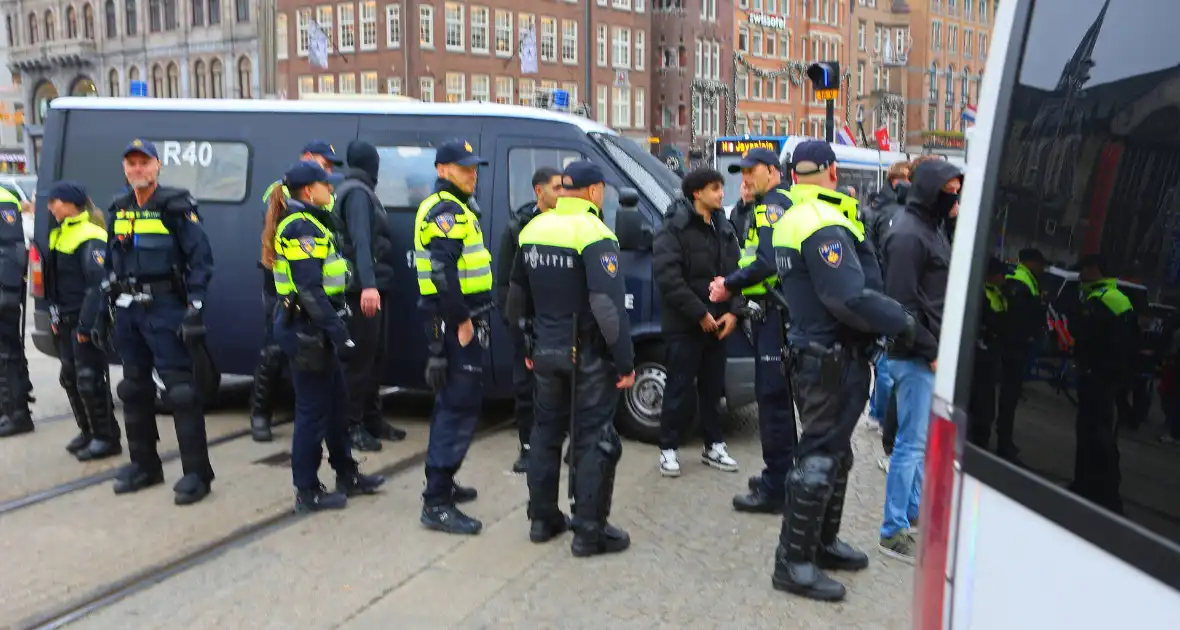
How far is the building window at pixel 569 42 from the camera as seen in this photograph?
5803 cm

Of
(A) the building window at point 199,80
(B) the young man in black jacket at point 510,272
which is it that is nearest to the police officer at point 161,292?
(B) the young man in black jacket at point 510,272

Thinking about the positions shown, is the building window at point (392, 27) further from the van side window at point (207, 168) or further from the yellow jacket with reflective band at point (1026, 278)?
the yellow jacket with reflective band at point (1026, 278)

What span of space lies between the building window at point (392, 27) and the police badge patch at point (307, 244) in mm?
49740

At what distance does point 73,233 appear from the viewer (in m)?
6.59

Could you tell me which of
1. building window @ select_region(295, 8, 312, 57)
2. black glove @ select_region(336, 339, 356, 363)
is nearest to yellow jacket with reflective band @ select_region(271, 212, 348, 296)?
black glove @ select_region(336, 339, 356, 363)

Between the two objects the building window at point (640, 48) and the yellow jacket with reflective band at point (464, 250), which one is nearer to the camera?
the yellow jacket with reflective band at point (464, 250)

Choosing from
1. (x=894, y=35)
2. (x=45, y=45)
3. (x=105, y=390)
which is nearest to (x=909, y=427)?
(x=105, y=390)

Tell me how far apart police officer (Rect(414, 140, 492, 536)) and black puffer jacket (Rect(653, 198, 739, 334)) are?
47.5 inches

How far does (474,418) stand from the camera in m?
5.38

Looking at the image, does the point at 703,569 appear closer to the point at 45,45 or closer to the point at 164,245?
the point at 164,245

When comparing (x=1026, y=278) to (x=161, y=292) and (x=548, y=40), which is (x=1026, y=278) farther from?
(x=548, y=40)

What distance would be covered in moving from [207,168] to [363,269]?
2129mm

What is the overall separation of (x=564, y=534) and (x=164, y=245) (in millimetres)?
2723

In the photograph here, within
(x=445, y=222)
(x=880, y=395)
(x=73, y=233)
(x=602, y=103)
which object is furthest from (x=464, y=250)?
(x=602, y=103)
